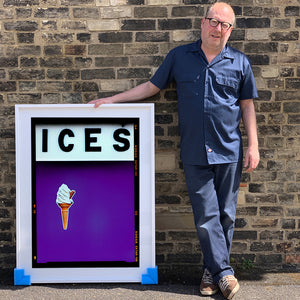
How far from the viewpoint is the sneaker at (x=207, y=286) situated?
3.58 meters

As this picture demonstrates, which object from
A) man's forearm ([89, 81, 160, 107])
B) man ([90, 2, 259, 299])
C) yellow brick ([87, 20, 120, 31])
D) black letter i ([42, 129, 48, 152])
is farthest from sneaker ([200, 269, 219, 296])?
yellow brick ([87, 20, 120, 31])

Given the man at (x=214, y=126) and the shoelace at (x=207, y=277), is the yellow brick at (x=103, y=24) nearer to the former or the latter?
the man at (x=214, y=126)

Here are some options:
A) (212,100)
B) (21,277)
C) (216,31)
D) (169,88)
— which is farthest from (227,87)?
(21,277)

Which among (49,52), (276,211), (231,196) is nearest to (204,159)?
(231,196)

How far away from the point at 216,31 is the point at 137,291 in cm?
217

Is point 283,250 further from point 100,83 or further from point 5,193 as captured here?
point 5,193

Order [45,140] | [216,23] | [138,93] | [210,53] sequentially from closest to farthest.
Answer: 1. [216,23]
2. [210,53]
3. [45,140]
4. [138,93]

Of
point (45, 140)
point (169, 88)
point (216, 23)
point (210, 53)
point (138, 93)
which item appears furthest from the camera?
point (169, 88)

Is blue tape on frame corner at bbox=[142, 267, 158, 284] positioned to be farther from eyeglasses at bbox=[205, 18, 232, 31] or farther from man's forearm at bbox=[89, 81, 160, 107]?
eyeglasses at bbox=[205, 18, 232, 31]

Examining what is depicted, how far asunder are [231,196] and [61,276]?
1.57 meters

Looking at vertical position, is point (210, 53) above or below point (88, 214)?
above

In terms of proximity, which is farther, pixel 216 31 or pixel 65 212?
pixel 65 212

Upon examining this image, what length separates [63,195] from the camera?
12.3 feet

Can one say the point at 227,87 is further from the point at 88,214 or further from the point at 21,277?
the point at 21,277
